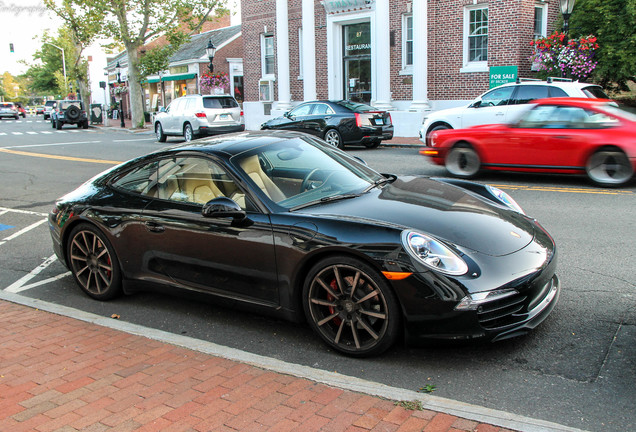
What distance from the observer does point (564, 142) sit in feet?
33.5

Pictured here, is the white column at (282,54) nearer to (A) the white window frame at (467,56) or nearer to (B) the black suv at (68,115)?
(A) the white window frame at (467,56)

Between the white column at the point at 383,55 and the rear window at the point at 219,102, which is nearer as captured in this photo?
the white column at the point at 383,55

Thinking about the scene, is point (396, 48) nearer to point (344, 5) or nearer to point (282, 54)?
point (344, 5)

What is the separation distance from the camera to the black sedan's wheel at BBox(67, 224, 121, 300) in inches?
207

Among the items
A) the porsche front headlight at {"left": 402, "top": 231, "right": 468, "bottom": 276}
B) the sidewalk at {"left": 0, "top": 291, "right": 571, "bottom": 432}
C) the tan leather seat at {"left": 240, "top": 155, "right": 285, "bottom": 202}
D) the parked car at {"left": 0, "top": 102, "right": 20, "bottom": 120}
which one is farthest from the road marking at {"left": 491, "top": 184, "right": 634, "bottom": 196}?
the parked car at {"left": 0, "top": 102, "right": 20, "bottom": 120}

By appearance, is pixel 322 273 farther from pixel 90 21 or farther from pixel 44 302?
pixel 90 21

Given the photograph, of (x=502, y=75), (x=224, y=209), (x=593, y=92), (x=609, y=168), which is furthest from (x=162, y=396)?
(x=502, y=75)

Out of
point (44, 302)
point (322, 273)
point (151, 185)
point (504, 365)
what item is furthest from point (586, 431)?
point (44, 302)

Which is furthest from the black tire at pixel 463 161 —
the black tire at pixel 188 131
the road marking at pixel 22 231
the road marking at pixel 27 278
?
the black tire at pixel 188 131

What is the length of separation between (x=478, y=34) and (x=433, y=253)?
1972 cm

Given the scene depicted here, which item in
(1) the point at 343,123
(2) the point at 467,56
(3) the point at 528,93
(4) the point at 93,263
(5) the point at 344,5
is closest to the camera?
(4) the point at 93,263

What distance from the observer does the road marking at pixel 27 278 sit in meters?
5.89

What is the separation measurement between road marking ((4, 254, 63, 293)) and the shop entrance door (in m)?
20.2

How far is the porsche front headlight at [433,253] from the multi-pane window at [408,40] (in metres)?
20.8
